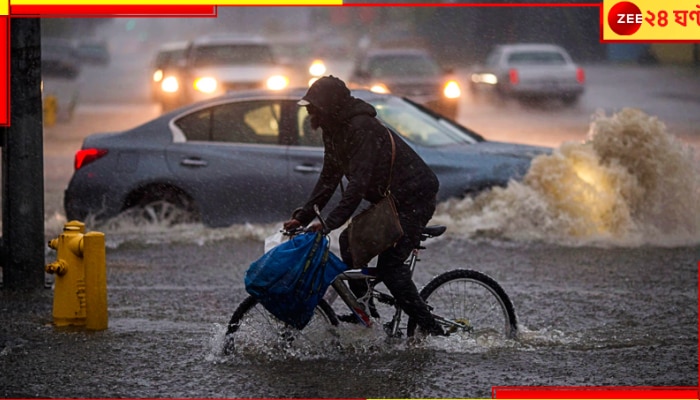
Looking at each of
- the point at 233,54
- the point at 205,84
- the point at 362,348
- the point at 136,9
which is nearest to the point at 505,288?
the point at 362,348

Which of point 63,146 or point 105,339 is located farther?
point 63,146

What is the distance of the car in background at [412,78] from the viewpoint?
25469 millimetres

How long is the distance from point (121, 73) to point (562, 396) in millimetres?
53958

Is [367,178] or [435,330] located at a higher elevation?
[367,178]

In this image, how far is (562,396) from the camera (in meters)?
6.20

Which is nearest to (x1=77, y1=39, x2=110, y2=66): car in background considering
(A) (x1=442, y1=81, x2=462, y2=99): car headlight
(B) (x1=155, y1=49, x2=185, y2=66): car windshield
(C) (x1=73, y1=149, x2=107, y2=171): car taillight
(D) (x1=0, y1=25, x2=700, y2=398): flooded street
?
(B) (x1=155, y1=49, x2=185, y2=66): car windshield

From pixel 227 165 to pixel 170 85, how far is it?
10132mm

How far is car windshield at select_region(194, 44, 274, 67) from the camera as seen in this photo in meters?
23.2

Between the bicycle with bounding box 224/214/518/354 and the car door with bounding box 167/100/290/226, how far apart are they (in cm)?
436

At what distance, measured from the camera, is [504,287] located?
967cm

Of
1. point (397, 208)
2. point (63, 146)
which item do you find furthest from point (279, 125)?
point (63, 146)

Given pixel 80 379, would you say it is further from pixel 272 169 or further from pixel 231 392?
pixel 272 169

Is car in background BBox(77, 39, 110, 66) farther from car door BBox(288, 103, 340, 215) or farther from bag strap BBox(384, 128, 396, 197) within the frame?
bag strap BBox(384, 128, 396, 197)

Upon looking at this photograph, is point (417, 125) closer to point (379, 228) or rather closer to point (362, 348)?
point (362, 348)
